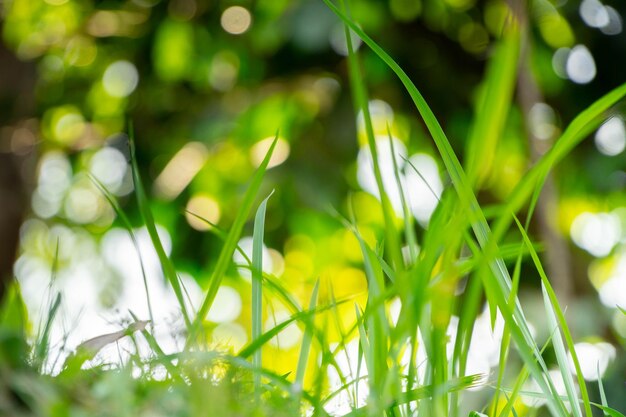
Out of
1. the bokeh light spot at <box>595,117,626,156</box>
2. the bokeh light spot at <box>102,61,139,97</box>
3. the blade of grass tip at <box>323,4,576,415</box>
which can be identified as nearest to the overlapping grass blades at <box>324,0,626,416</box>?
the blade of grass tip at <box>323,4,576,415</box>

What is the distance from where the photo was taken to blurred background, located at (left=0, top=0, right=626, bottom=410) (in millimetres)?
1156

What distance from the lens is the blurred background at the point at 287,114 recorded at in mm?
1156

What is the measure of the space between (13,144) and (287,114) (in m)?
0.53

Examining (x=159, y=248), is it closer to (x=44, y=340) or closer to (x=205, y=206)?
(x=44, y=340)

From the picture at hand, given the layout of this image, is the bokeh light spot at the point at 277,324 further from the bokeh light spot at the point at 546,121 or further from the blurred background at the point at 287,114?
the bokeh light spot at the point at 546,121

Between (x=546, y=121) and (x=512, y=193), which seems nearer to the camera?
(x=512, y=193)

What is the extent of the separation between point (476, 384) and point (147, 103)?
4.49 ft

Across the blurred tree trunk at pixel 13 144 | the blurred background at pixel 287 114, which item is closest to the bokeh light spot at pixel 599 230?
the blurred background at pixel 287 114

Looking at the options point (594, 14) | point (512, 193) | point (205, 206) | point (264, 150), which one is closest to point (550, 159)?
point (512, 193)

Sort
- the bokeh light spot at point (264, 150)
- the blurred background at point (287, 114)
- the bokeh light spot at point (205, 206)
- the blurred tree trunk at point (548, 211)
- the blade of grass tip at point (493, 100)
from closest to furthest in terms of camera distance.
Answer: the blade of grass tip at point (493, 100), the blurred tree trunk at point (548, 211), the blurred background at point (287, 114), the bokeh light spot at point (264, 150), the bokeh light spot at point (205, 206)

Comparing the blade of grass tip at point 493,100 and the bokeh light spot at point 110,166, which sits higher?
the bokeh light spot at point 110,166

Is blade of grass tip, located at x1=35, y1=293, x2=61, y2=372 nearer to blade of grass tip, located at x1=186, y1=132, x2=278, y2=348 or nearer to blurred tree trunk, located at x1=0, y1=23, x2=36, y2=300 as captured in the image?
blade of grass tip, located at x1=186, y1=132, x2=278, y2=348

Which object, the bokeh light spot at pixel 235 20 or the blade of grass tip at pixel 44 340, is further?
the bokeh light spot at pixel 235 20

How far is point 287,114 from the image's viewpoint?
143cm
